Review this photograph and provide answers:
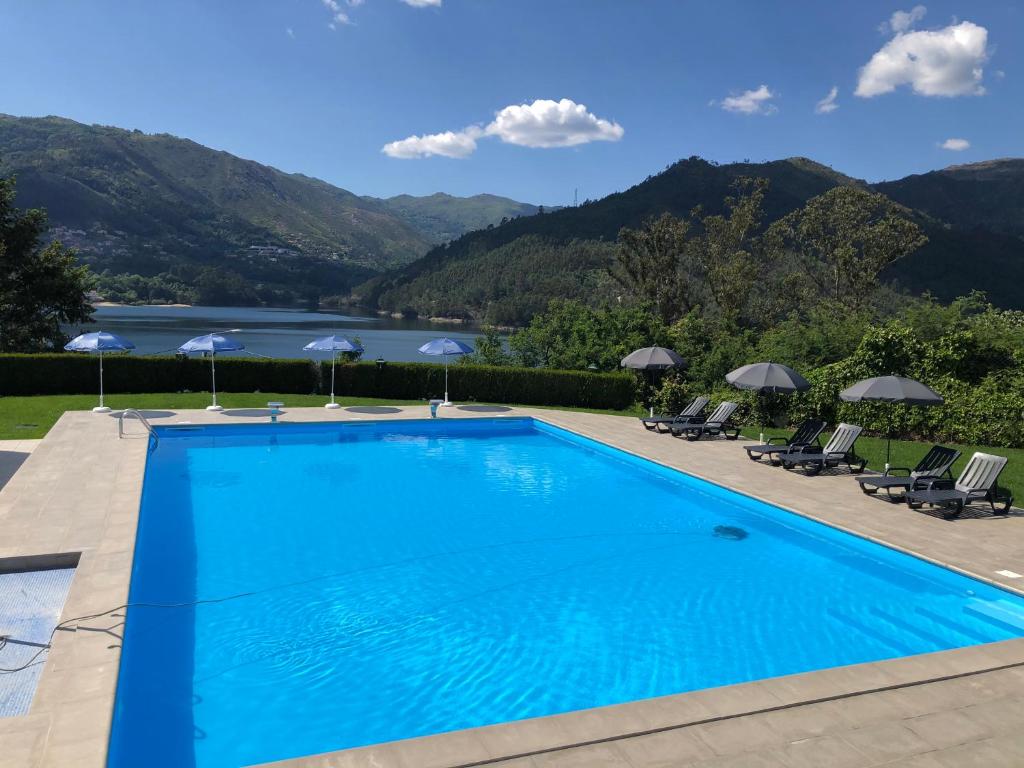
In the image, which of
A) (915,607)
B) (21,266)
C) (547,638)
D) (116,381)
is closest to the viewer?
(547,638)

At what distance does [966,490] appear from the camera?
362 inches

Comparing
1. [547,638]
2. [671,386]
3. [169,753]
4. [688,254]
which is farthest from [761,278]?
[169,753]

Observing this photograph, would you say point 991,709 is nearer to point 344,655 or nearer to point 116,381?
point 344,655

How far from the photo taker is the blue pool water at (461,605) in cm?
511

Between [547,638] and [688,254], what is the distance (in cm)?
3352

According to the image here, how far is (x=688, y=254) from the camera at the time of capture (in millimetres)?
37094

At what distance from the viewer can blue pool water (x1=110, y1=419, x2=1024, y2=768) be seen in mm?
5113

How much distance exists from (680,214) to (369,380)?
61883 mm

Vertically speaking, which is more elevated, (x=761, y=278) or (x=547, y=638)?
(x=761, y=278)

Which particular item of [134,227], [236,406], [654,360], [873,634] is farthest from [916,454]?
[134,227]

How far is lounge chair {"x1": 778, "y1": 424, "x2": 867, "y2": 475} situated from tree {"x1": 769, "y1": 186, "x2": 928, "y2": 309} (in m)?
23.0

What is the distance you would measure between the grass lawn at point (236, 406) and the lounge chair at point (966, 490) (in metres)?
1.08

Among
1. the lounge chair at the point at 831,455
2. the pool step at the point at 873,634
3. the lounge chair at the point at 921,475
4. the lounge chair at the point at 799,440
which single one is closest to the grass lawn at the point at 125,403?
the lounge chair at the point at 799,440

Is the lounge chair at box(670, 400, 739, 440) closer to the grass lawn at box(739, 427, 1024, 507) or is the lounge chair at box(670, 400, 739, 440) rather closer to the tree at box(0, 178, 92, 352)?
the grass lawn at box(739, 427, 1024, 507)
